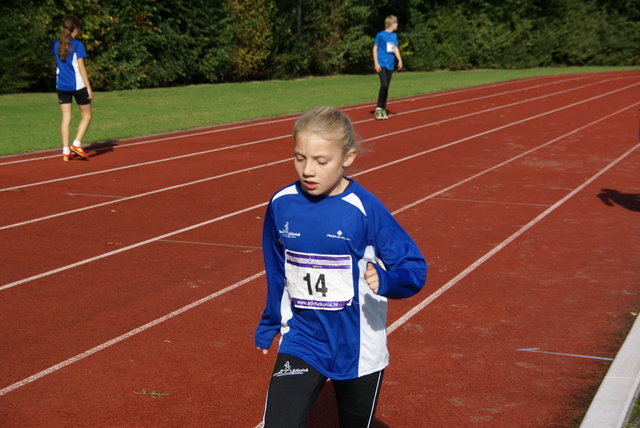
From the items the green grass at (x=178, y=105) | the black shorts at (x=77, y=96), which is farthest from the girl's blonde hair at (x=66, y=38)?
the green grass at (x=178, y=105)

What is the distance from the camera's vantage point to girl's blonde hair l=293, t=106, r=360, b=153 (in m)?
2.96

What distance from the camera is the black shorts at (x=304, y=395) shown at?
9.50 ft

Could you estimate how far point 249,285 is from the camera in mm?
6801

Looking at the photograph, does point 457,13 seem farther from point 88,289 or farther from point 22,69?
point 88,289

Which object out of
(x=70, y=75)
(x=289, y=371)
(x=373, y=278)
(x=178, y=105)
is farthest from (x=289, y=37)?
(x=373, y=278)

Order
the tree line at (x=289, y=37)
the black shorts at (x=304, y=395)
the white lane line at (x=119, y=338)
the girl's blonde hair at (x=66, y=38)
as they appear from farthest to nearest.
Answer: the tree line at (x=289, y=37) < the girl's blonde hair at (x=66, y=38) < the white lane line at (x=119, y=338) < the black shorts at (x=304, y=395)

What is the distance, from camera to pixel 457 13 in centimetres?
4878

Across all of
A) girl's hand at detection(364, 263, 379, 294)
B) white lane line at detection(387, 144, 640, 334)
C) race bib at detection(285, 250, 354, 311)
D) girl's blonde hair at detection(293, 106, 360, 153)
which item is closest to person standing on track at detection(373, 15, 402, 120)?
white lane line at detection(387, 144, 640, 334)

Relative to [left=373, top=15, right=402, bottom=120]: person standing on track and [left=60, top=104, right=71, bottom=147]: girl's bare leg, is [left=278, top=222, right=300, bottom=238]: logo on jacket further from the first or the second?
[left=373, top=15, right=402, bottom=120]: person standing on track

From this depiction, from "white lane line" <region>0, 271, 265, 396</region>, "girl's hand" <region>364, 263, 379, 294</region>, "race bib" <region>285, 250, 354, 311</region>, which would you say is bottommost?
"white lane line" <region>0, 271, 265, 396</region>

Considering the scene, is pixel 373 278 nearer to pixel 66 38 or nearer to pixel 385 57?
pixel 66 38

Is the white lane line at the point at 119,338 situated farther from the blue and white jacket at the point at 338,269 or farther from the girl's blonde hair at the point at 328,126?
the girl's blonde hair at the point at 328,126

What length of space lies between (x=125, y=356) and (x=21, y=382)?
0.64 metres

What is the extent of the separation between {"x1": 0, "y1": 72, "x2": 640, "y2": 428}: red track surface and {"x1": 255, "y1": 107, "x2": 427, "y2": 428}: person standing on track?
138 cm
